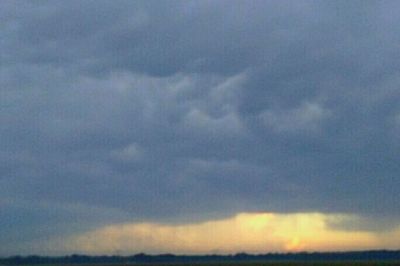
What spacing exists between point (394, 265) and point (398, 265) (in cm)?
191

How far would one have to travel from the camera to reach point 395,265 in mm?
140875

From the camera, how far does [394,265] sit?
141 meters

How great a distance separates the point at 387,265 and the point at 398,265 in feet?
18.0

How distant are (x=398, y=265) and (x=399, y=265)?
0.18m

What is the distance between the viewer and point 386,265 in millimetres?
144750

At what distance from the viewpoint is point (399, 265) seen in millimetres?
139125

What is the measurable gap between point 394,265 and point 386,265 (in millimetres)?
3704

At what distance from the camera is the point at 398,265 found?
13925cm

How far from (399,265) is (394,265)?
2.05m

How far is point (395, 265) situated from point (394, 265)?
274 millimetres

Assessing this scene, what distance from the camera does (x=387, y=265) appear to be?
144625mm

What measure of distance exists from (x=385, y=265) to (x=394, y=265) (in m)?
3.73

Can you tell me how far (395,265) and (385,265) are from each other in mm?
4000
